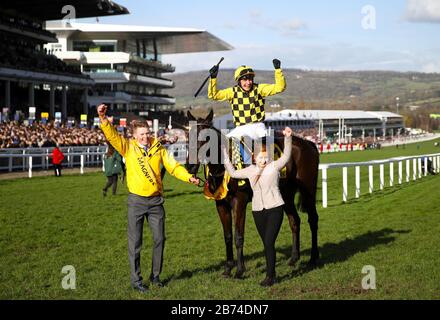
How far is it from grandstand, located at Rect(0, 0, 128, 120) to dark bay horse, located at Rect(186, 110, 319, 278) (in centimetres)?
3368

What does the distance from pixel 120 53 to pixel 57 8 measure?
798 inches

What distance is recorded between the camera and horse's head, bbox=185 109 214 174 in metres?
6.59

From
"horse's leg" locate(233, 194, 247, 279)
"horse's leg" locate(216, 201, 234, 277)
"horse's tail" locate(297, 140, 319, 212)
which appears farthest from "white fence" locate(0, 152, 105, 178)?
"horse's leg" locate(233, 194, 247, 279)

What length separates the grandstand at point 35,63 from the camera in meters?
41.7

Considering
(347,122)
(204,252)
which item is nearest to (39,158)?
(204,252)

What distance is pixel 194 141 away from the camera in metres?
6.73

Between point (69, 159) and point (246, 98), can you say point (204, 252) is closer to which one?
point (246, 98)

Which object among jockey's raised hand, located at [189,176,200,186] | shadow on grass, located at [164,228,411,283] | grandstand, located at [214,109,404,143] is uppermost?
grandstand, located at [214,109,404,143]

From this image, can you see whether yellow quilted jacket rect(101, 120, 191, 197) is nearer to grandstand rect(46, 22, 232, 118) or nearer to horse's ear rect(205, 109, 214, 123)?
horse's ear rect(205, 109, 214, 123)

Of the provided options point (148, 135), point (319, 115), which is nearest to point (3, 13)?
point (148, 135)

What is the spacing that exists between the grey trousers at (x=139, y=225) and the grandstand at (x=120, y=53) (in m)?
56.8

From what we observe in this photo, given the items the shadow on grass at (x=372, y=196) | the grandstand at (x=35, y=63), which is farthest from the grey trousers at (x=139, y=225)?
the grandstand at (x=35, y=63)

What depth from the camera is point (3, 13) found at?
152ft
